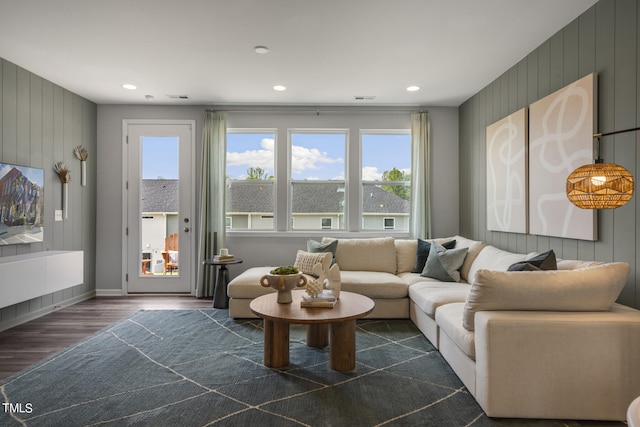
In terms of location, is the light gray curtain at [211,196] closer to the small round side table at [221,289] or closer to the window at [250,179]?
the window at [250,179]

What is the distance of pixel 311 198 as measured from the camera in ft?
16.9

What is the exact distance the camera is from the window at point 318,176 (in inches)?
202

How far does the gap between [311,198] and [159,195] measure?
83.4 inches

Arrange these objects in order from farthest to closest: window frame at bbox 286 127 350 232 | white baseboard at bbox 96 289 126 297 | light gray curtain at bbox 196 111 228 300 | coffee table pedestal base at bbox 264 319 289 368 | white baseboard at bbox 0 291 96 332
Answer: window frame at bbox 286 127 350 232 → white baseboard at bbox 96 289 126 297 → light gray curtain at bbox 196 111 228 300 → white baseboard at bbox 0 291 96 332 → coffee table pedestal base at bbox 264 319 289 368

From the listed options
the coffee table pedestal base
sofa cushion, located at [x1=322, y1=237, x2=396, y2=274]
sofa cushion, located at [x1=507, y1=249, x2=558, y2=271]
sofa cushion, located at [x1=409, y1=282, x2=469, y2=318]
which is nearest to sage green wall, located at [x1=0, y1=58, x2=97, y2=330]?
the coffee table pedestal base

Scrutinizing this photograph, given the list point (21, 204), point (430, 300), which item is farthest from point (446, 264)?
point (21, 204)

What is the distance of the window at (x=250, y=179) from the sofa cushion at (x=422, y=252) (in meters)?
2.02

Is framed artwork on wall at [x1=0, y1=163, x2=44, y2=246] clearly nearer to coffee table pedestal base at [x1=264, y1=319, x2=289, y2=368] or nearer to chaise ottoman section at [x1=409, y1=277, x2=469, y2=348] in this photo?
coffee table pedestal base at [x1=264, y1=319, x2=289, y2=368]

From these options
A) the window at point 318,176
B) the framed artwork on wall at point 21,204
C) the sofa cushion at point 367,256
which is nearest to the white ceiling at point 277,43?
the window at point 318,176

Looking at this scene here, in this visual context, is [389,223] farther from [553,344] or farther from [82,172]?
[82,172]

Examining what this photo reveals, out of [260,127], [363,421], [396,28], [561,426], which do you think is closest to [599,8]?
[396,28]

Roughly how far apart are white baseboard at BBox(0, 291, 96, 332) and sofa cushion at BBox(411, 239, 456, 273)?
13.9 feet

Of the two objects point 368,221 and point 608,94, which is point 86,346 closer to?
point 368,221

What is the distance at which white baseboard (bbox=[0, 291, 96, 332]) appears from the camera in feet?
11.7
